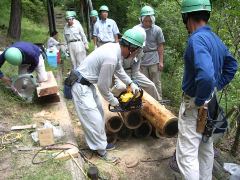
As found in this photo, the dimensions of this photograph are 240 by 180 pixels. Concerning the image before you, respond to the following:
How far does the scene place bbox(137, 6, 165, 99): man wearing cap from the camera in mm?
7384

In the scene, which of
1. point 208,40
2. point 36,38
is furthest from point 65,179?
point 36,38

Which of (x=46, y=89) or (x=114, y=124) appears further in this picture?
(x=46, y=89)

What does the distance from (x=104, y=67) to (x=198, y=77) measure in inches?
75.5

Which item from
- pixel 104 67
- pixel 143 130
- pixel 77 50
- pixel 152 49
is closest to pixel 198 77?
pixel 104 67

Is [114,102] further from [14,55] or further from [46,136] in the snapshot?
[14,55]

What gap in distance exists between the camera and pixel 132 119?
6.12 metres

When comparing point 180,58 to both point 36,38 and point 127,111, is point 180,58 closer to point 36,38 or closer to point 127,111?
point 127,111

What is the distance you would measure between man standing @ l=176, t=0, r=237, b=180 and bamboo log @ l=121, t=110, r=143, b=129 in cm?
194

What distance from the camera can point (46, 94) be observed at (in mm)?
7141

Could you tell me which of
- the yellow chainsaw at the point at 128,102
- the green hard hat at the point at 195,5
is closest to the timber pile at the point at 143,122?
the yellow chainsaw at the point at 128,102

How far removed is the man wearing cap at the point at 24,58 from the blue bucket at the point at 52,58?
4054 millimetres

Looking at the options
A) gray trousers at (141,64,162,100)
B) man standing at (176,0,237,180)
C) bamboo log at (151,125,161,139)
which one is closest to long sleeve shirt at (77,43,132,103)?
bamboo log at (151,125,161,139)

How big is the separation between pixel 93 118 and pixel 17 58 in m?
2.32

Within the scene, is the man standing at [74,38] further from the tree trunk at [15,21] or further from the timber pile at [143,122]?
the tree trunk at [15,21]
